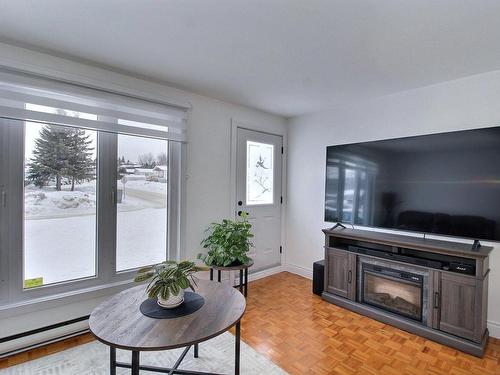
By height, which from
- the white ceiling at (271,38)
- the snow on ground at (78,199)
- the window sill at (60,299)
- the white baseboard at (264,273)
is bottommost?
the white baseboard at (264,273)

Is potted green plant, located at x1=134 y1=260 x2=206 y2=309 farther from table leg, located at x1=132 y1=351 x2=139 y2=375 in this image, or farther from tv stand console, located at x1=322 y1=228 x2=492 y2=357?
tv stand console, located at x1=322 y1=228 x2=492 y2=357

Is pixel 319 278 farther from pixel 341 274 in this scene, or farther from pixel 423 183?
pixel 423 183

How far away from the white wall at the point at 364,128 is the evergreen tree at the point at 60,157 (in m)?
2.62

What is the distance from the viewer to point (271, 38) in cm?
183

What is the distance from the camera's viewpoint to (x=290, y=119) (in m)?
3.95

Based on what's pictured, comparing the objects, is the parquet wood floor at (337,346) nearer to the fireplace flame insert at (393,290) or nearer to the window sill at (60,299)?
the fireplace flame insert at (393,290)

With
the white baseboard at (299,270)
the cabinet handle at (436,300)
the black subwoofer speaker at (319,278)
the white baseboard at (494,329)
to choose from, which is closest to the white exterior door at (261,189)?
the white baseboard at (299,270)

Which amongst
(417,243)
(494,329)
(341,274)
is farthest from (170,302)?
(494,329)

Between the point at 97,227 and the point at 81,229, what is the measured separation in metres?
0.12

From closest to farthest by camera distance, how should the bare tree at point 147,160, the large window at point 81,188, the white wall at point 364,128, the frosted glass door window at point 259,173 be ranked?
the large window at point 81,188, the white wall at point 364,128, the bare tree at point 147,160, the frosted glass door window at point 259,173

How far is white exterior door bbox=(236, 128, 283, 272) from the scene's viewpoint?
3461 mm

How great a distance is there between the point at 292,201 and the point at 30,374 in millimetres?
3182

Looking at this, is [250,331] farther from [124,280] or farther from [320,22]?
[320,22]

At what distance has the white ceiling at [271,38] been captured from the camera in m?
1.52
